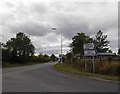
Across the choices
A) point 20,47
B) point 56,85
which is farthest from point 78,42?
point 56,85

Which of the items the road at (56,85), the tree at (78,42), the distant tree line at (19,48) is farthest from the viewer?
the tree at (78,42)

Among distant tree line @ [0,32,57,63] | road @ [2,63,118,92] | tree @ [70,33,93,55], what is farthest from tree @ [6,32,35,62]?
road @ [2,63,118,92]

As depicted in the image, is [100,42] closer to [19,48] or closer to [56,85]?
[19,48]

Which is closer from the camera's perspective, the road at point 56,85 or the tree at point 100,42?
the road at point 56,85

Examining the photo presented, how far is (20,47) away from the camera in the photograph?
93688mm

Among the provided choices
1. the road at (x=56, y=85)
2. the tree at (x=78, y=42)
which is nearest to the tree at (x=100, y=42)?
the tree at (x=78, y=42)

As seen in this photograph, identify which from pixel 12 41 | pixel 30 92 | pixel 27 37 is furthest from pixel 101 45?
pixel 30 92

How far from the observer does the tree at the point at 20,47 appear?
88575 millimetres

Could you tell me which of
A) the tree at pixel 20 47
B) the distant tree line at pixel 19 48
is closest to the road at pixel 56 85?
the distant tree line at pixel 19 48

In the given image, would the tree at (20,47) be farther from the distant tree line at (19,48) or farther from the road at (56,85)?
the road at (56,85)

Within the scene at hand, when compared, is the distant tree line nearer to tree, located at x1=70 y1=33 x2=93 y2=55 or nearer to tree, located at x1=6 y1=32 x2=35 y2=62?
tree, located at x1=6 y1=32 x2=35 y2=62

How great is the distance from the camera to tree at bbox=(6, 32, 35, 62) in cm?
8857

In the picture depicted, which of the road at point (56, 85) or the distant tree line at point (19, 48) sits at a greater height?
the distant tree line at point (19, 48)

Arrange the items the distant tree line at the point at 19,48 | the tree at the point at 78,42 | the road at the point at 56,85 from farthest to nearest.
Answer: the tree at the point at 78,42 → the distant tree line at the point at 19,48 → the road at the point at 56,85
